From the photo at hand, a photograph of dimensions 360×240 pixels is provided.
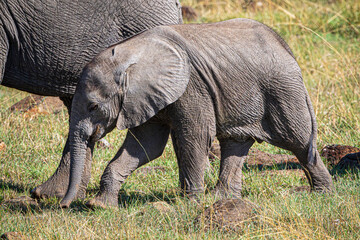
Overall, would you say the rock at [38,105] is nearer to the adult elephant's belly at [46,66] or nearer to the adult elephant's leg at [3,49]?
the adult elephant's belly at [46,66]

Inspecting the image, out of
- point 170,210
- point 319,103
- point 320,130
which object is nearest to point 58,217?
point 170,210

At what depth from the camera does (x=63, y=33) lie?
4738 mm

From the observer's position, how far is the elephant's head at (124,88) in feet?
13.7

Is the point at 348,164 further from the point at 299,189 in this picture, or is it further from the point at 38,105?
the point at 38,105

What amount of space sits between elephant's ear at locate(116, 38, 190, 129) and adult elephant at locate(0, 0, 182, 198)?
2.06 ft

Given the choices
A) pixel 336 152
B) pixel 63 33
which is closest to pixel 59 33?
pixel 63 33

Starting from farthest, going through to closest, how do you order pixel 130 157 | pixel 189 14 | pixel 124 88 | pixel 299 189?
pixel 189 14 < pixel 299 189 < pixel 130 157 < pixel 124 88

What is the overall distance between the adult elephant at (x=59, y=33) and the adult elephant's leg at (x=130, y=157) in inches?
29.3

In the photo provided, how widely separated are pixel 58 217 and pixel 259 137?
164 cm

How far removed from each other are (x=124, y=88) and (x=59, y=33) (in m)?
0.92

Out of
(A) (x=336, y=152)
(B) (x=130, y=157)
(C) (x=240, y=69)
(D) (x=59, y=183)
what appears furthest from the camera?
(A) (x=336, y=152)

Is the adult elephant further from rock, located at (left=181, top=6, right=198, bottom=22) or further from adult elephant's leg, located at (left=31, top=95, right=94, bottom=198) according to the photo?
rock, located at (left=181, top=6, right=198, bottom=22)

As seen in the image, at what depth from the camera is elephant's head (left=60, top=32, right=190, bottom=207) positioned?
4164 mm

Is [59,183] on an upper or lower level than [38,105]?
upper
